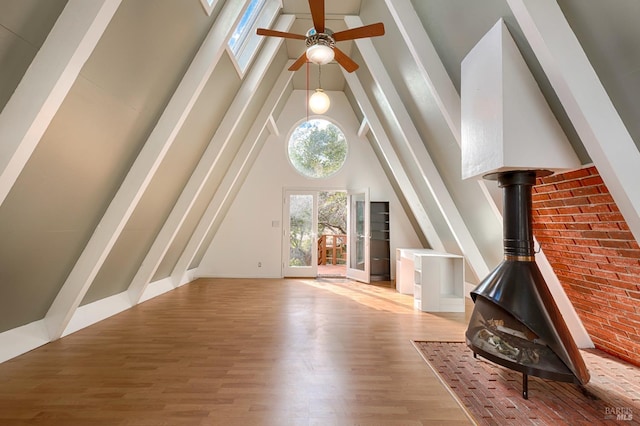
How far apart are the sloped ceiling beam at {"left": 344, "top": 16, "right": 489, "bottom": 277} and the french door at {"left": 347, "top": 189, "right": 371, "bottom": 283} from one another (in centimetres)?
237

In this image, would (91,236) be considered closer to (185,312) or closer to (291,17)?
(185,312)

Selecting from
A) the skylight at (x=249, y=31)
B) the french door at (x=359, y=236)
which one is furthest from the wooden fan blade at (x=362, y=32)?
the french door at (x=359, y=236)

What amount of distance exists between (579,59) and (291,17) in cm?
379

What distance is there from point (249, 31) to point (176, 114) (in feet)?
5.83

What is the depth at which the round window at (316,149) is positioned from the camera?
672 cm

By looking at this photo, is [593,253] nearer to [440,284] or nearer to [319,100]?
[440,284]

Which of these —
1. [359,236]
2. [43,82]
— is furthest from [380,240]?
[43,82]

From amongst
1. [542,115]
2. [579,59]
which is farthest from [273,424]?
[579,59]

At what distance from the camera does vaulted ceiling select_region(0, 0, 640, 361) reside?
1.50 meters

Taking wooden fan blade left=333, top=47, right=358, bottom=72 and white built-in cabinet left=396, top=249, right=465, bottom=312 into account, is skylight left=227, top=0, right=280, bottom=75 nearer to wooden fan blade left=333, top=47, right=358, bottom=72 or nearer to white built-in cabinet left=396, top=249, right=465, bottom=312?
wooden fan blade left=333, top=47, right=358, bottom=72

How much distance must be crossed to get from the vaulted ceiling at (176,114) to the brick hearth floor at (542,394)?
1.12 meters

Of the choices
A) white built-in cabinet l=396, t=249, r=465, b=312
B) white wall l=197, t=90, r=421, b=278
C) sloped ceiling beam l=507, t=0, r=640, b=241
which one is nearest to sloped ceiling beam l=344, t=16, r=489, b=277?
white built-in cabinet l=396, t=249, r=465, b=312

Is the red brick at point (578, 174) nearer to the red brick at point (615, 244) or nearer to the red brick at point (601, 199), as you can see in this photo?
the red brick at point (601, 199)

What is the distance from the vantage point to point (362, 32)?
102 inches
